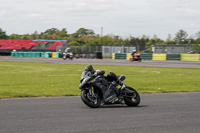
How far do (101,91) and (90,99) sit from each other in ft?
1.22

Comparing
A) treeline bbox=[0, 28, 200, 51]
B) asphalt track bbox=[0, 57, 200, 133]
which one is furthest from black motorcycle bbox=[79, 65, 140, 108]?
treeline bbox=[0, 28, 200, 51]

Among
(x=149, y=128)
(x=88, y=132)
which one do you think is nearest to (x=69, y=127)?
(x=88, y=132)

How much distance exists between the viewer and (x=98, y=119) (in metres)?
6.70

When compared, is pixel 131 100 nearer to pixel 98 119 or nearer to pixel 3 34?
pixel 98 119

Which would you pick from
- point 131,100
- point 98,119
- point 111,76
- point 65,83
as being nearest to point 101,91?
point 111,76

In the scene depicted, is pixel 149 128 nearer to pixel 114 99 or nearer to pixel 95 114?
pixel 95 114

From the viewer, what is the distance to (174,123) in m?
6.32

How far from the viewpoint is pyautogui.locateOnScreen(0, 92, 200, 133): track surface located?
18.8 feet

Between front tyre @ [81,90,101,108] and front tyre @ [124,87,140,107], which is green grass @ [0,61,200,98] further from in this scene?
front tyre @ [124,87,140,107]

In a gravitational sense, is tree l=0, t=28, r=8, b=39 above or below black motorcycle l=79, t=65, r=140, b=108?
above

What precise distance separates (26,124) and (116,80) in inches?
130

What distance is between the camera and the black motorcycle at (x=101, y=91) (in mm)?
8258

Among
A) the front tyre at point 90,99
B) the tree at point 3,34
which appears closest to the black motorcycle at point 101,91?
the front tyre at point 90,99

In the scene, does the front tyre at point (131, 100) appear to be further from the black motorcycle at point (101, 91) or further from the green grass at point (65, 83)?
the green grass at point (65, 83)
